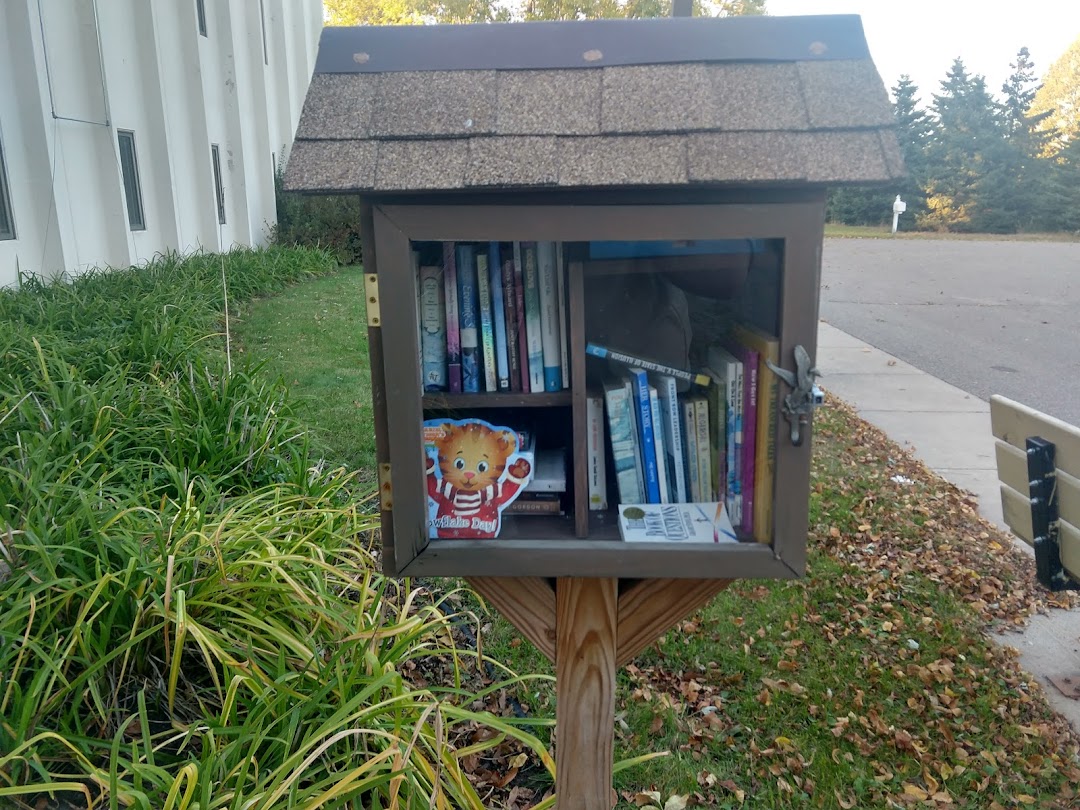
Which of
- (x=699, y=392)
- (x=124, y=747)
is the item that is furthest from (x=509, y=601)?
(x=124, y=747)

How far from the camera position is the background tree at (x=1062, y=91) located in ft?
128

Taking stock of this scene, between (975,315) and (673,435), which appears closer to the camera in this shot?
(673,435)

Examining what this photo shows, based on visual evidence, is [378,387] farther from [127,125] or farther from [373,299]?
[127,125]

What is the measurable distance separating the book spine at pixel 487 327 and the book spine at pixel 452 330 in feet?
0.14

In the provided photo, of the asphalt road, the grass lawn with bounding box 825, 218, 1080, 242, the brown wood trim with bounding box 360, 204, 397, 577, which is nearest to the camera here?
the brown wood trim with bounding box 360, 204, 397, 577

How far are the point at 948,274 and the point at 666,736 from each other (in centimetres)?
1691

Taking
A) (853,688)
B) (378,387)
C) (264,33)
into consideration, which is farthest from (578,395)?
(264,33)

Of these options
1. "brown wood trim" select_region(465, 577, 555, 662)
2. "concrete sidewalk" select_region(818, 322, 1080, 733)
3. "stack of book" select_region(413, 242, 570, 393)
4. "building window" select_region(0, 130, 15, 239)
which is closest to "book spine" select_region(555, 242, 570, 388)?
"stack of book" select_region(413, 242, 570, 393)

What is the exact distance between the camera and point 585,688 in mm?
1797

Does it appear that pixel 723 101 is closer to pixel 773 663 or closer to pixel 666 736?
pixel 666 736

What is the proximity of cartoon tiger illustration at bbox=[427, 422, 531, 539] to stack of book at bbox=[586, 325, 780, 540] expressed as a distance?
0.16 m

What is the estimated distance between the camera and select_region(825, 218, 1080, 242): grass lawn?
1126 inches

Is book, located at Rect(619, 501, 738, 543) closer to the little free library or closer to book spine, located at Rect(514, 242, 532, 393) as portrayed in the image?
the little free library

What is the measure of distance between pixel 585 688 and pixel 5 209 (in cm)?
800
